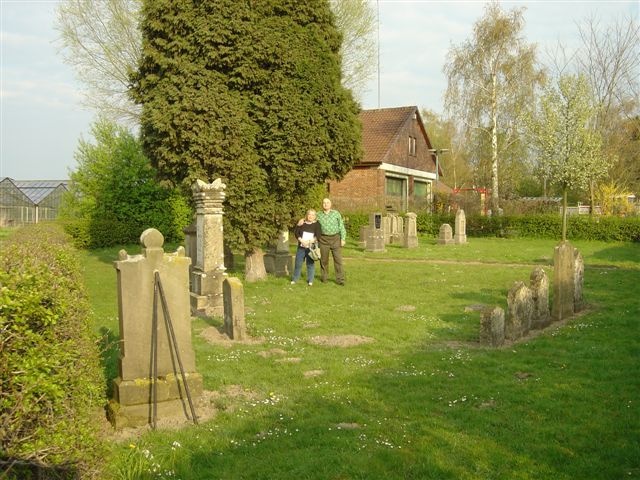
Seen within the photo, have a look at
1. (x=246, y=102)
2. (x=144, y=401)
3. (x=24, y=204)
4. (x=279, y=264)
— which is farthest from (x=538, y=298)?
(x=24, y=204)

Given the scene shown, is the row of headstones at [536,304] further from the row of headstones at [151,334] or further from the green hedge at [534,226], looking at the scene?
the green hedge at [534,226]

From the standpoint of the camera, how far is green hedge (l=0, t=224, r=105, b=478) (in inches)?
114

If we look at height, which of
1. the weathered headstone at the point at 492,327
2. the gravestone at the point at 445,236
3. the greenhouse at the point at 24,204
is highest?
the greenhouse at the point at 24,204

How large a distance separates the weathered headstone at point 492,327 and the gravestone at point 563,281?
89.8 inches

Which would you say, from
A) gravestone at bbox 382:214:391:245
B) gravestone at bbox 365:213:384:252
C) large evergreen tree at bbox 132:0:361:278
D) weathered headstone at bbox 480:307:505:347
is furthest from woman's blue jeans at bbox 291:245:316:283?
gravestone at bbox 382:214:391:245

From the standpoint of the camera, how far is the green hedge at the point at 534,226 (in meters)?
26.3

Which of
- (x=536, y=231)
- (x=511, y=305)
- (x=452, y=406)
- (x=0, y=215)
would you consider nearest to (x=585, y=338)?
(x=511, y=305)

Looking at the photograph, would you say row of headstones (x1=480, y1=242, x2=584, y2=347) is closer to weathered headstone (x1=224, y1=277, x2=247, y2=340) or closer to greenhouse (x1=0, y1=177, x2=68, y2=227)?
weathered headstone (x1=224, y1=277, x2=247, y2=340)

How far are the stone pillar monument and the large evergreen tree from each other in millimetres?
1861

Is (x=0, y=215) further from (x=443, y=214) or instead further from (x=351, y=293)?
(x=351, y=293)

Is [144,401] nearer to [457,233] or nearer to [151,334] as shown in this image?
[151,334]

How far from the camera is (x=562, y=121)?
92.5 ft


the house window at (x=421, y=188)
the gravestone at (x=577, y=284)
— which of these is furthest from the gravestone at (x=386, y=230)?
the gravestone at (x=577, y=284)

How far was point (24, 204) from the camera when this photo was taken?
42.0 meters
